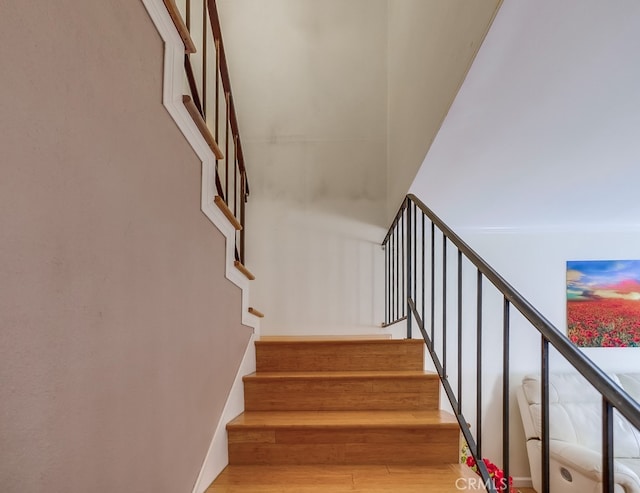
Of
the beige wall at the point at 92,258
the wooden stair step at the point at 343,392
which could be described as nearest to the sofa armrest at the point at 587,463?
the wooden stair step at the point at 343,392

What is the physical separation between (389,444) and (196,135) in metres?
1.43

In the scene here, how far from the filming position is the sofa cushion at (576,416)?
3156 millimetres

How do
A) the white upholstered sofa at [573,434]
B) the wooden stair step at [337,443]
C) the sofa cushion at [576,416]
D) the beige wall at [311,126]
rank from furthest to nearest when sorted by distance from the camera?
the beige wall at [311,126] < the sofa cushion at [576,416] < the white upholstered sofa at [573,434] < the wooden stair step at [337,443]

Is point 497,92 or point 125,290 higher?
point 497,92

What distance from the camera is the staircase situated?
1712 millimetres

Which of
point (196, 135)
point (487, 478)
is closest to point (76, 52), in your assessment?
point (196, 135)

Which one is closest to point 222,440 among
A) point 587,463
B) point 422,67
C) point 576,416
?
point 422,67

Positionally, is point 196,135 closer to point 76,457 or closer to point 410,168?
point 76,457

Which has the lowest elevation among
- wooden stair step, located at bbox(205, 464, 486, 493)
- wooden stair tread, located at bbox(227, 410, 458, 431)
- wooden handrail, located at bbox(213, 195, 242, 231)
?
wooden stair step, located at bbox(205, 464, 486, 493)

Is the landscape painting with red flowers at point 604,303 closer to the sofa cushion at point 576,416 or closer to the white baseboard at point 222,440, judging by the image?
the sofa cushion at point 576,416

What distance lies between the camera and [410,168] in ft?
7.91

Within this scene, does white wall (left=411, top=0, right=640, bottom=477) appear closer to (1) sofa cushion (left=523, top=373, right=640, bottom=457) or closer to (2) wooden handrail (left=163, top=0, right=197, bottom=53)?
(1) sofa cushion (left=523, top=373, right=640, bottom=457)

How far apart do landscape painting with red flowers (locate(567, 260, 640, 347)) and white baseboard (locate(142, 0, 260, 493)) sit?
271 cm


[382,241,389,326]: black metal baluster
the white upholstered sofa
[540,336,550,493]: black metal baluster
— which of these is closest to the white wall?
the white upholstered sofa
